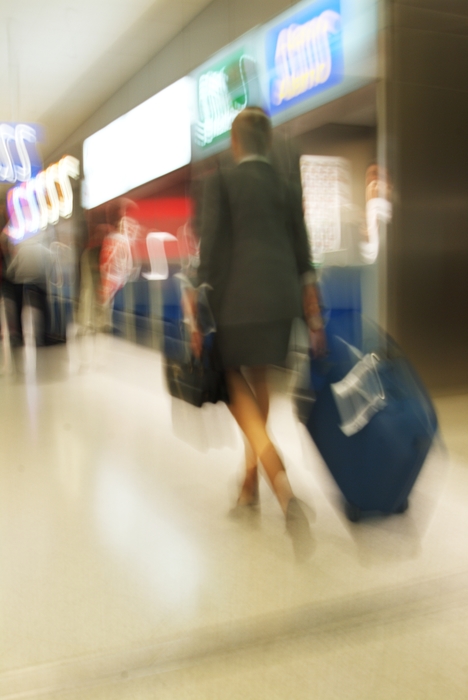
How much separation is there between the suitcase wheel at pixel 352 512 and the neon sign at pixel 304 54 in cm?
191

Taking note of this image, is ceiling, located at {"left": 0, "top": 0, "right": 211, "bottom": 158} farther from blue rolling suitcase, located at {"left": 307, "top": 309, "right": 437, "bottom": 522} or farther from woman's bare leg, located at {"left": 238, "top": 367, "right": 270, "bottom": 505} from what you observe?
→ blue rolling suitcase, located at {"left": 307, "top": 309, "right": 437, "bottom": 522}

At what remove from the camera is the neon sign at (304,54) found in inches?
114

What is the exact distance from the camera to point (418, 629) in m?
1.49

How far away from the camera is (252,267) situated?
1.96m

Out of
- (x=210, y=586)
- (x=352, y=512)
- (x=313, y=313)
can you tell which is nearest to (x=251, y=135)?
(x=313, y=313)

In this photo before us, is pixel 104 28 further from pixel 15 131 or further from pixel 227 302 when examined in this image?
pixel 227 302

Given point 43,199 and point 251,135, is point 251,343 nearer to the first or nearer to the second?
point 251,135

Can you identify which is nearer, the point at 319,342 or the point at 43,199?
the point at 319,342

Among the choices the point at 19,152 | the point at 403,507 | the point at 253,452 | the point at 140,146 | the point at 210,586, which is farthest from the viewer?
the point at 140,146

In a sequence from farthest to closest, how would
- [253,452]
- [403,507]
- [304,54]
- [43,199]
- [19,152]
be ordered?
[304,54], [43,199], [19,152], [253,452], [403,507]

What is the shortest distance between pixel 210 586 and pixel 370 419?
603 mm

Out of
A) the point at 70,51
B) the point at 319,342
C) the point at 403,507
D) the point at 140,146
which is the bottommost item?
the point at 403,507

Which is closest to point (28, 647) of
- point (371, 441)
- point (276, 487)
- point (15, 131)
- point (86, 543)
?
point (86, 543)

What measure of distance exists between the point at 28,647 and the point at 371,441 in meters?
0.96
